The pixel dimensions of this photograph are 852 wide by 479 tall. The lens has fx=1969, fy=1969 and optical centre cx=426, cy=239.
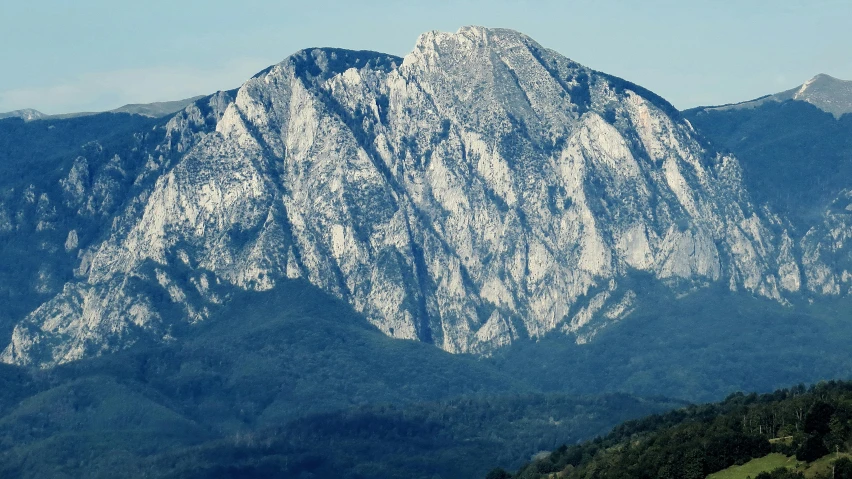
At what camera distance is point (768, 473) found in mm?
198875

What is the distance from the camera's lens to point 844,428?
199500 mm

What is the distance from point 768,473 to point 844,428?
9025 mm

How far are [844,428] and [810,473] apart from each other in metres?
9.28

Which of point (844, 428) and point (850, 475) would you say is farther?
point (844, 428)

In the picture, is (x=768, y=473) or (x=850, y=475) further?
(x=768, y=473)

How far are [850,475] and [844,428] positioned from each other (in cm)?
1674

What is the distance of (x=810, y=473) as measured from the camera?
19250 cm

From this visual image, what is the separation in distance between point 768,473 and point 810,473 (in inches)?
279

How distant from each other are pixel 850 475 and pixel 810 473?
9490 millimetres

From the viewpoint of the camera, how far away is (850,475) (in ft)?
601
